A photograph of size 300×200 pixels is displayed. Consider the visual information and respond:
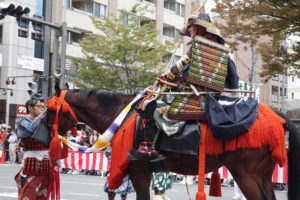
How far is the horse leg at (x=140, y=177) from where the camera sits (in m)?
5.46

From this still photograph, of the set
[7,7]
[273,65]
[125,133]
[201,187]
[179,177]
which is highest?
[7,7]

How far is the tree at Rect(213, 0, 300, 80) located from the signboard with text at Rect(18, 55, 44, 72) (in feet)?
62.2

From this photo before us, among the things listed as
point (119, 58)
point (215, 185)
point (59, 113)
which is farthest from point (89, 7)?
point (215, 185)

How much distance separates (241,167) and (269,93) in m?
53.8

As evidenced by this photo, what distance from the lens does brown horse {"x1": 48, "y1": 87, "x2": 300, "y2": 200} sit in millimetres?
5227

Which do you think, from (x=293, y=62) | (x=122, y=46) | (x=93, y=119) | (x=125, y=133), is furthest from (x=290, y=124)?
(x=122, y=46)

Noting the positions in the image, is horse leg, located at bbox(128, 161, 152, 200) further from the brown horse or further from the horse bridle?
the horse bridle

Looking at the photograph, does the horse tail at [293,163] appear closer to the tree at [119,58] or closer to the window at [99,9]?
the tree at [119,58]

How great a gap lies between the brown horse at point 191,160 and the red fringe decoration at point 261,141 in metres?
0.08

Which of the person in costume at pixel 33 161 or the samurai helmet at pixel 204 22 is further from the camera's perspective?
the person in costume at pixel 33 161

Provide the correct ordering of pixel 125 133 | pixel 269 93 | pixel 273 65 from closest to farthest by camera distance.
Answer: pixel 125 133 < pixel 273 65 < pixel 269 93

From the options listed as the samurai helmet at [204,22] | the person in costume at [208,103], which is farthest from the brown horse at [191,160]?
the samurai helmet at [204,22]

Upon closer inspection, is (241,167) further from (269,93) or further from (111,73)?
(269,93)

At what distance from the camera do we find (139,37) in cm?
2805
